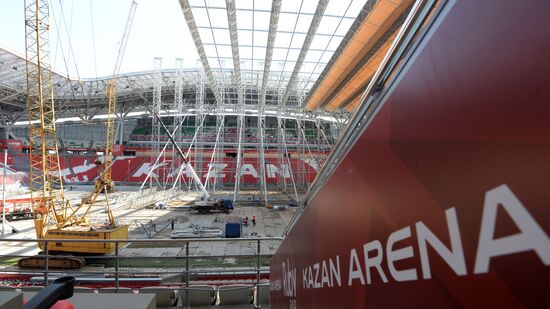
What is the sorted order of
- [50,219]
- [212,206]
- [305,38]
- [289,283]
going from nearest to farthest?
[289,283] → [305,38] → [50,219] → [212,206]

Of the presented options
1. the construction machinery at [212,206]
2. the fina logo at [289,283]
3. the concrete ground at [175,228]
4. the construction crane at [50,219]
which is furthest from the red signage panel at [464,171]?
the construction machinery at [212,206]

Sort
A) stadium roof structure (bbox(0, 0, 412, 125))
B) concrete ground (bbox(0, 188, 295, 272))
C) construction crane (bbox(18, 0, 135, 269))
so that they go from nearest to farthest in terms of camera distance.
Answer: stadium roof structure (bbox(0, 0, 412, 125)) → construction crane (bbox(18, 0, 135, 269)) → concrete ground (bbox(0, 188, 295, 272))

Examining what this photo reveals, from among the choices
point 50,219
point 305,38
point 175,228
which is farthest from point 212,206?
point 305,38

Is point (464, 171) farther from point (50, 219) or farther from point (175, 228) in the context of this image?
point (50, 219)

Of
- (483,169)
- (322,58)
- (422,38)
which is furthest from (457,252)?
(322,58)

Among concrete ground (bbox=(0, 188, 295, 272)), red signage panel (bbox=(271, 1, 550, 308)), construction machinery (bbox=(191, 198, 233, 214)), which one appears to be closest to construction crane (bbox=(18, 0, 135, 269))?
concrete ground (bbox=(0, 188, 295, 272))

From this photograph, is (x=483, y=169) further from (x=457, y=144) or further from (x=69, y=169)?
(x=69, y=169)

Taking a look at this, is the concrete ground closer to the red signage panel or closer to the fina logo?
the fina logo

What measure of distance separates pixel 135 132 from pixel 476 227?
1906 inches

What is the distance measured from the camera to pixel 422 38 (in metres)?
0.93

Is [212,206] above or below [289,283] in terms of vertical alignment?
below

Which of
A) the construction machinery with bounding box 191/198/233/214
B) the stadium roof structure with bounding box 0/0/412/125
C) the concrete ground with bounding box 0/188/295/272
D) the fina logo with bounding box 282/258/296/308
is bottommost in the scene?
the concrete ground with bounding box 0/188/295/272

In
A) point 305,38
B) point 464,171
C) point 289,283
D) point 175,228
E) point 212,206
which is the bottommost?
point 175,228

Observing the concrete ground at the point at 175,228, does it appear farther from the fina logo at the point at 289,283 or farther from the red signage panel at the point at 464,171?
the red signage panel at the point at 464,171
